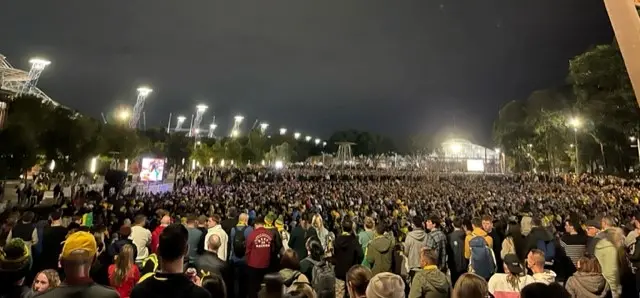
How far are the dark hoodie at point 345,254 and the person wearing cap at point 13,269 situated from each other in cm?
431

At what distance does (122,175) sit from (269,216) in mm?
23028

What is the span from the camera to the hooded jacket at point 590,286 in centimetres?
456

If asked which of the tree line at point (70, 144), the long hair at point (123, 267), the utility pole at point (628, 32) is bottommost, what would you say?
the long hair at point (123, 267)

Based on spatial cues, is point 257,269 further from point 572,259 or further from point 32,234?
point 572,259

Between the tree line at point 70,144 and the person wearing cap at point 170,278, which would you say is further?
the tree line at point 70,144

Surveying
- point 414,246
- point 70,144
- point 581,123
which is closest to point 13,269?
point 414,246

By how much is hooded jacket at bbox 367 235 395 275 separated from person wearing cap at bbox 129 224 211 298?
428cm

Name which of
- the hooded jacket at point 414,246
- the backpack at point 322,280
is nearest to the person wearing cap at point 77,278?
the backpack at point 322,280

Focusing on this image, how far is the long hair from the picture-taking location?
4660mm

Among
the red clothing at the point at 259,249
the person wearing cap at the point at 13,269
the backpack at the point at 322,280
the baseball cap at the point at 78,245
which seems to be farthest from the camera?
the red clothing at the point at 259,249

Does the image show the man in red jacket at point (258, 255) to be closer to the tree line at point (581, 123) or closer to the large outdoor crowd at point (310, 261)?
the large outdoor crowd at point (310, 261)

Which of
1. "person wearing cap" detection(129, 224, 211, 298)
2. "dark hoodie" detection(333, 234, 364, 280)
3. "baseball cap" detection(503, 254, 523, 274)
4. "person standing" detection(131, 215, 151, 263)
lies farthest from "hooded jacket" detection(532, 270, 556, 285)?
"person standing" detection(131, 215, 151, 263)

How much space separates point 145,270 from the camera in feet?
16.7

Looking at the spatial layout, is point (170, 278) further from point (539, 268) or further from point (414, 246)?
point (414, 246)
